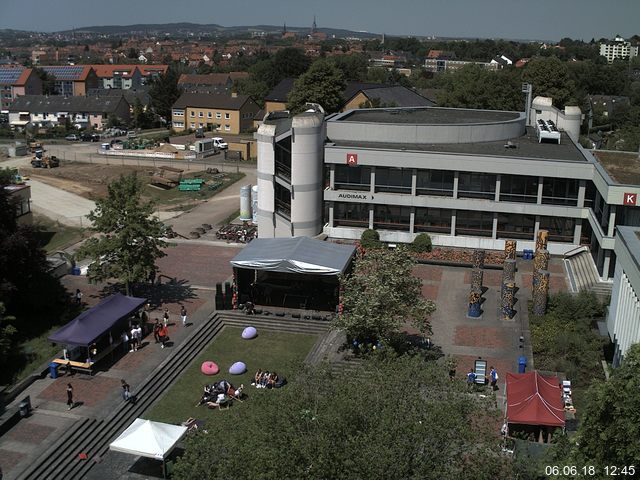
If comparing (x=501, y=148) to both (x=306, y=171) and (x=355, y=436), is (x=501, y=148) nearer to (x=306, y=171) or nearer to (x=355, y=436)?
(x=306, y=171)

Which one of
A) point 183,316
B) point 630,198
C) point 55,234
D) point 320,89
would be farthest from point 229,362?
point 320,89

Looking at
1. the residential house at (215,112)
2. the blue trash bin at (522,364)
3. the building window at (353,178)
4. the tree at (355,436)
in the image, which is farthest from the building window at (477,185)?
the residential house at (215,112)

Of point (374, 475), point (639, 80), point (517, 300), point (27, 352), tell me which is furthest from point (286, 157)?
point (639, 80)

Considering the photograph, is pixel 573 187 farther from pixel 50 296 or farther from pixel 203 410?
pixel 50 296

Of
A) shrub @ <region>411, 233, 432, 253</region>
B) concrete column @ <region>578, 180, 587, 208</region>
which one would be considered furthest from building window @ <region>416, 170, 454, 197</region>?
concrete column @ <region>578, 180, 587, 208</region>

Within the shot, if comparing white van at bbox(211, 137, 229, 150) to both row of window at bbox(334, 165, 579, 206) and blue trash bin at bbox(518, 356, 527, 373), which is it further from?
blue trash bin at bbox(518, 356, 527, 373)
